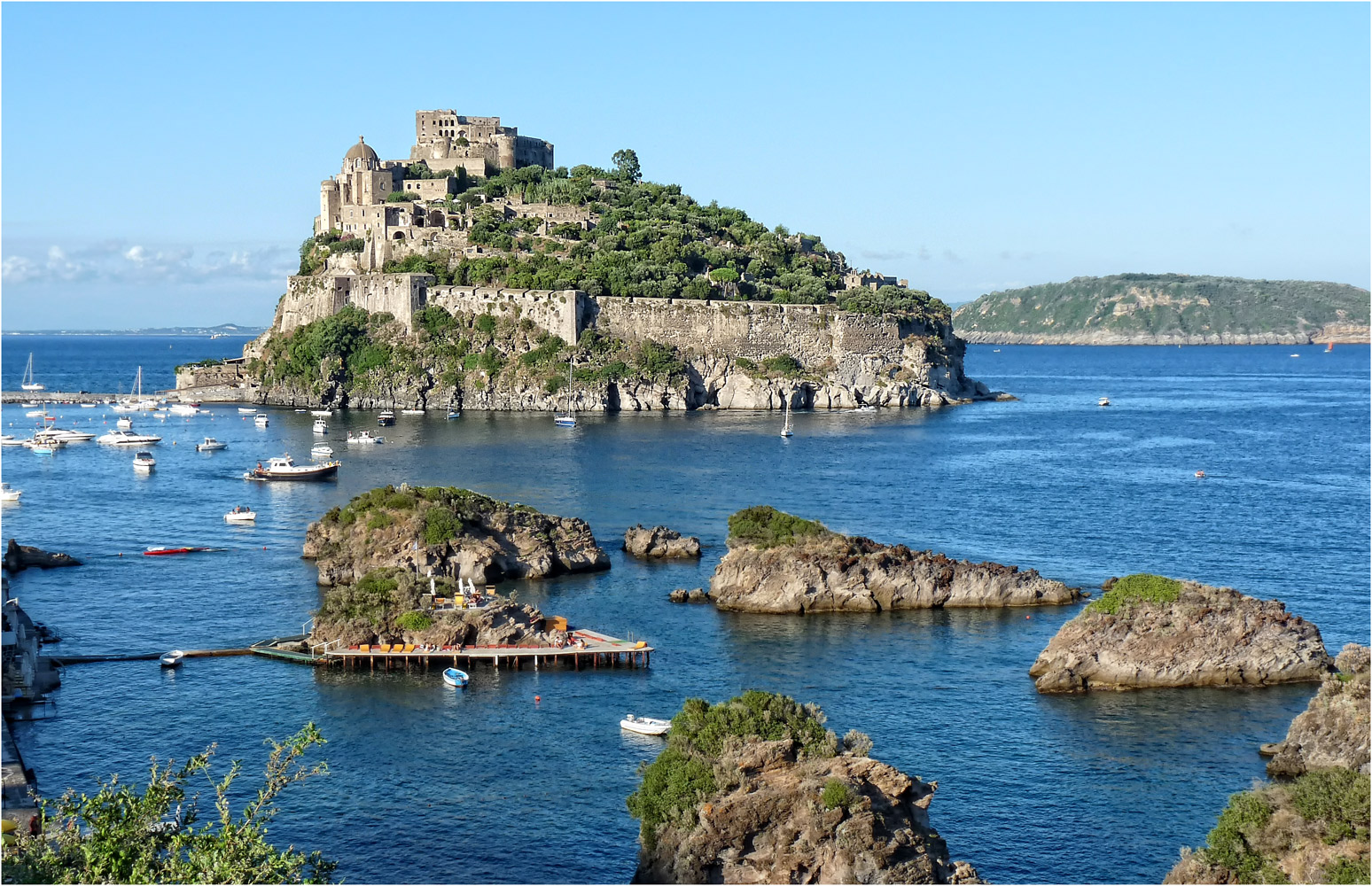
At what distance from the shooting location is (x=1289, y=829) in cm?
2033

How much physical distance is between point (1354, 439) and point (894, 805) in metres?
76.7

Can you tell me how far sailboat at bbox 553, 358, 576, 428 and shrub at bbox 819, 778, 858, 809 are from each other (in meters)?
68.0

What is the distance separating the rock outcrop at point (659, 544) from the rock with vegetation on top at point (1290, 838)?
2822cm

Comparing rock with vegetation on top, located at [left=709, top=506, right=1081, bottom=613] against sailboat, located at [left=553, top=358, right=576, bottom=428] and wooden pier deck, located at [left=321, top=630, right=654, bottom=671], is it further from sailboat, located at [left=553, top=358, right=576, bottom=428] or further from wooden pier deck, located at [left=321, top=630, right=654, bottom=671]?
sailboat, located at [left=553, top=358, right=576, bottom=428]

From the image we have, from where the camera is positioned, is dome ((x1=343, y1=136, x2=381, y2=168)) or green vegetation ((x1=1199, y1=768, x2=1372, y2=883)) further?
dome ((x1=343, y1=136, x2=381, y2=168))

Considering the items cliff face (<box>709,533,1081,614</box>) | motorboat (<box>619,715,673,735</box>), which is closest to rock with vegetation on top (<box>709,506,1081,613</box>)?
cliff face (<box>709,533,1081,614</box>)

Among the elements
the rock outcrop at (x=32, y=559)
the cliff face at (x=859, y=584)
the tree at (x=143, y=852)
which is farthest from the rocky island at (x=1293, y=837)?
the rock outcrop at (x=32, y=559)

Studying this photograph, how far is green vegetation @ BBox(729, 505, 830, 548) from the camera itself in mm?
42734

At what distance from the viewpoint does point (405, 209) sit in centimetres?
11106

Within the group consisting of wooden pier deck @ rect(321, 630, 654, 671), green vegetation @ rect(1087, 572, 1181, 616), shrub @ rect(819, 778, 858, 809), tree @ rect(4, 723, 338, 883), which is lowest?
wooden pier deck @ rect(321, 630, 654, 671)

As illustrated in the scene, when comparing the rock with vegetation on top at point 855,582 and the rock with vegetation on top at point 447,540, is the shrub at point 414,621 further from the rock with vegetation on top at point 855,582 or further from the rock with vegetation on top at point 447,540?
the rock with vegetation on top at point 855,582

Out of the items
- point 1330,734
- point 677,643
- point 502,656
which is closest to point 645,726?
point 502,656

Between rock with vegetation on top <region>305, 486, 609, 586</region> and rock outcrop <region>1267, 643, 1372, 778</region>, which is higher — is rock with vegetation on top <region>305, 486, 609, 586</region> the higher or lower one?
the higher one

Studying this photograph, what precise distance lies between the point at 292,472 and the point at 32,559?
65.2 feet
